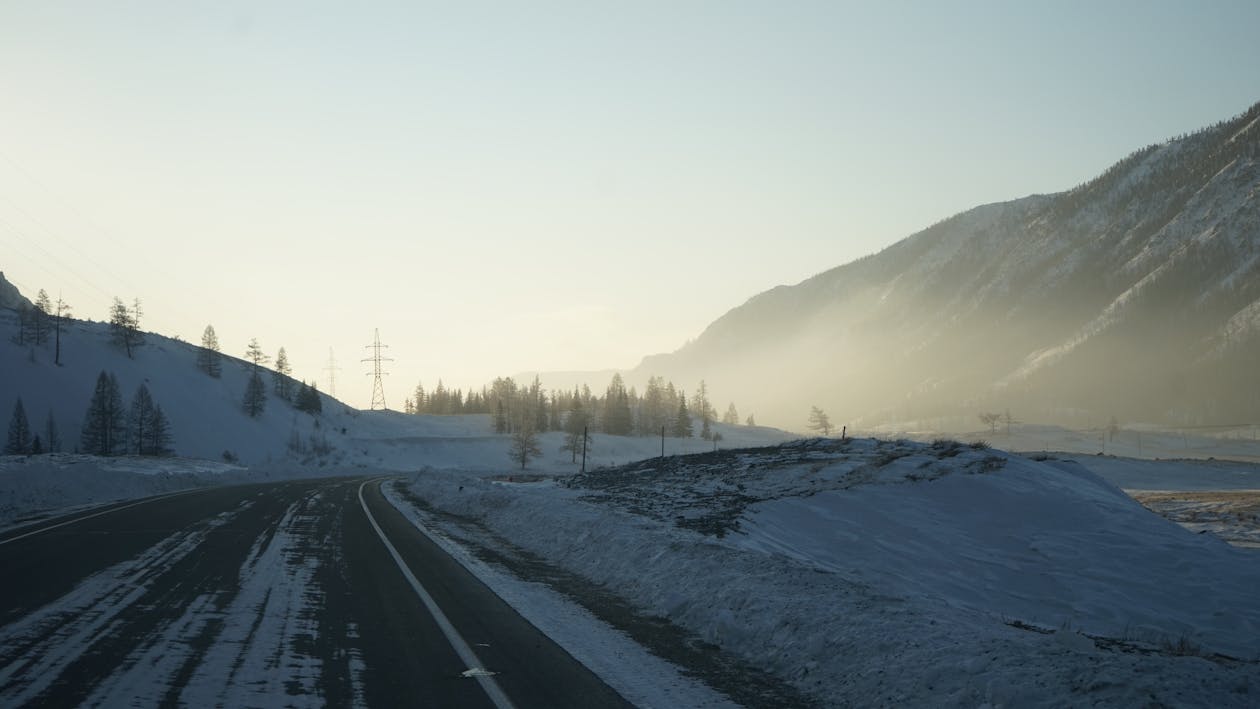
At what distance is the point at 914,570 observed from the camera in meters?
19.7

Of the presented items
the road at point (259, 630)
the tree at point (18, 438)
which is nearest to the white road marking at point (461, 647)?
the road at point (259, 630)

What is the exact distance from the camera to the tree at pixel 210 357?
130m

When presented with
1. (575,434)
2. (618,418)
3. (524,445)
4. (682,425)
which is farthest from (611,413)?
(524,445)

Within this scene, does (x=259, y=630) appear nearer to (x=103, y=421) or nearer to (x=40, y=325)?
(x=103, y=421)

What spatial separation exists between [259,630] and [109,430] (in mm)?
91284

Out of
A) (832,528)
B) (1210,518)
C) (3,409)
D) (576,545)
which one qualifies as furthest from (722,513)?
(3,409)

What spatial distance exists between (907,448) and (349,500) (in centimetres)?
2326

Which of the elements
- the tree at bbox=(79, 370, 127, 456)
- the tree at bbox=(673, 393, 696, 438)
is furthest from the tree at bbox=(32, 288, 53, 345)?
the tree at bbox=(673, 393, 696, 438)

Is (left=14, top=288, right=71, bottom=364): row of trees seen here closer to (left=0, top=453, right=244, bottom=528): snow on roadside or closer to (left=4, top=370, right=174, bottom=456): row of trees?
(left=4, top=370, right=174, bottom=456): row of trees

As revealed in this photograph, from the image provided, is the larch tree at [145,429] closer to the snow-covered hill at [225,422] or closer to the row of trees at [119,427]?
the row of trees at [119,427]

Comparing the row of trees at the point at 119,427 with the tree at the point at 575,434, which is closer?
the row of trees at the point at 119,427

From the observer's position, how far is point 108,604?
8.90 m

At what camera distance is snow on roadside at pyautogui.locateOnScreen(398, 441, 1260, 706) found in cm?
681

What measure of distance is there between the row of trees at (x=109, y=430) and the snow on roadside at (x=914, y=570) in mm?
63473
